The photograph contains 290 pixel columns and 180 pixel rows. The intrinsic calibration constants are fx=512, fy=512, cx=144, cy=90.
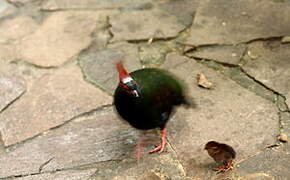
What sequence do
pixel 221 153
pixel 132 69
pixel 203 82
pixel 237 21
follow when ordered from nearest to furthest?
pixel 221 153, pixel 203 82, pixel 132 69, pixel 237 21

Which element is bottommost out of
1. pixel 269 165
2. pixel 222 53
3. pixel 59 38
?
pixel 269 165

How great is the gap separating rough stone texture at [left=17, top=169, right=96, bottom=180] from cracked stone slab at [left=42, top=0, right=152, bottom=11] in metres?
2.19

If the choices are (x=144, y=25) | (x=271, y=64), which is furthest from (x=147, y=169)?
(x=144, y=25)

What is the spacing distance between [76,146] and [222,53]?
1555mm

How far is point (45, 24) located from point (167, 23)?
1.26 meters

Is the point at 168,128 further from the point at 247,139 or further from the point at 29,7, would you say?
the point at 29,7

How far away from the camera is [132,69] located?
4.47 meters

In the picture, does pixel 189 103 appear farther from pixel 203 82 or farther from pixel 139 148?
pixel 139 148

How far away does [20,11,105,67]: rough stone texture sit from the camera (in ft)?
15.7

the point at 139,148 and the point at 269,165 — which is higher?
the point at 269,165

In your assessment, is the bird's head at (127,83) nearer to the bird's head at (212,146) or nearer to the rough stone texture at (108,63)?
the bird's head at (212,146)

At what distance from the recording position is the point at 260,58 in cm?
444

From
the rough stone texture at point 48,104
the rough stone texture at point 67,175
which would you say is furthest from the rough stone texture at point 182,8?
the rough stone texture at point 67,175

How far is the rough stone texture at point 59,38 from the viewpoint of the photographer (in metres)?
4.78
